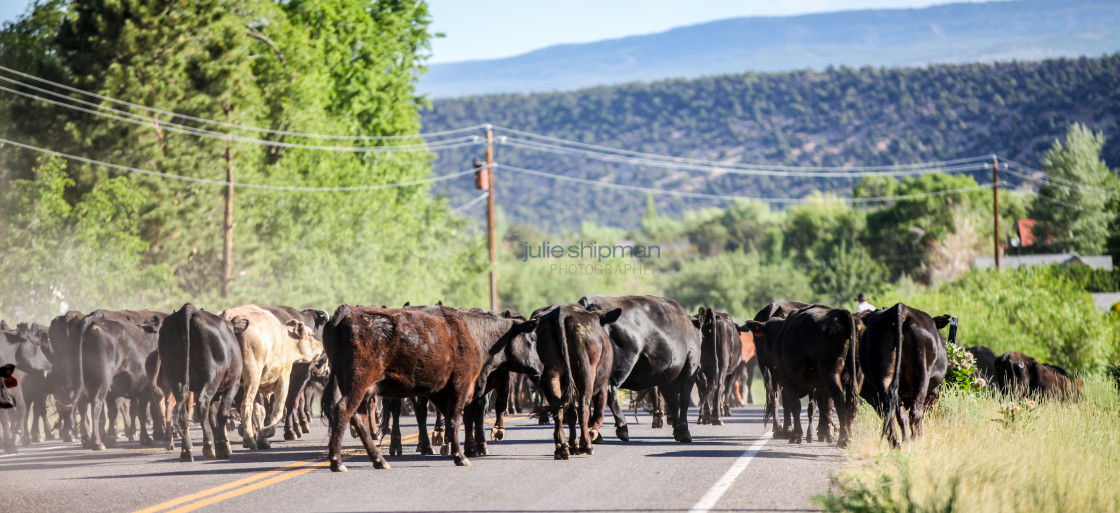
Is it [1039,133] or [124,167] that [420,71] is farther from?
[1039,133]

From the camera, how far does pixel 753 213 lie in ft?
417

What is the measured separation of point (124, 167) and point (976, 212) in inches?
2229

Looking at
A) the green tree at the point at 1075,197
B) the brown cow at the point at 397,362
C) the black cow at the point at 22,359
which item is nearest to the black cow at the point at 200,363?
the brown cow at the point at 397,362

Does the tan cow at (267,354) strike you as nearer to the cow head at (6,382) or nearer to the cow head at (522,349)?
the cow head at (522,349)

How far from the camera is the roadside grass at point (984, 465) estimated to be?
29.4 feet

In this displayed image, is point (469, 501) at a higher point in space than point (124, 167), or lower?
lower

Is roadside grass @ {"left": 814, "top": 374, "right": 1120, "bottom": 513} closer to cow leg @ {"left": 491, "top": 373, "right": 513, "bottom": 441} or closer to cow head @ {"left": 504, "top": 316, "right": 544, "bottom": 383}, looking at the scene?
cow head @ {"left": 504, "top": 316, "right": 544, "bottom": 383}

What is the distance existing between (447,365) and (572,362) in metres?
1.47

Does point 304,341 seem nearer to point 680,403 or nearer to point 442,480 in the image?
point 680,403

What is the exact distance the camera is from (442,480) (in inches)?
441

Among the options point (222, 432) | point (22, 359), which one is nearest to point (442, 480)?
point (222, 432)

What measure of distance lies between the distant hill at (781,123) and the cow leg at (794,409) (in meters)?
107

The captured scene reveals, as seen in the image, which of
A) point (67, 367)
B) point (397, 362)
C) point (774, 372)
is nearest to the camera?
point (397, 362)

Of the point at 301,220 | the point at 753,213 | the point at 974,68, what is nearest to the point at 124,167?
the point at 301,220
